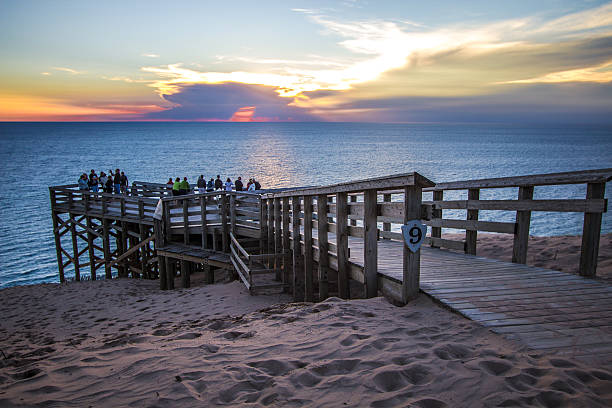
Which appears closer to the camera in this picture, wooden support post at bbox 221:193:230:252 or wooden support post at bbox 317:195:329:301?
wooden support post at bbox 317:195:329:301

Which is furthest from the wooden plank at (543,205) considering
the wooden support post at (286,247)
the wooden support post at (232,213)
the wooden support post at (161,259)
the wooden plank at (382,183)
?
the wooden support post at (161,259)

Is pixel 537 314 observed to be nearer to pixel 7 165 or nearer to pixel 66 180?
pixel 66 180

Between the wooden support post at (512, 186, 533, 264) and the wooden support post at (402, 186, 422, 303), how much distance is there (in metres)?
2.65

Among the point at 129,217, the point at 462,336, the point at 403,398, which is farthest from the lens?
the point at 129,217

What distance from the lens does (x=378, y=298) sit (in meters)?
4.77

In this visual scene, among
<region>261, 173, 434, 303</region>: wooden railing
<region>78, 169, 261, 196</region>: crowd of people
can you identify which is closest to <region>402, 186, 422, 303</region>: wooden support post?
<region>261, 173, 434, 303</region>: wooden railing

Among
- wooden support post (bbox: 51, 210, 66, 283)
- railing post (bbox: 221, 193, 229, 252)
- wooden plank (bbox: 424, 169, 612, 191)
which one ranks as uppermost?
wooden plank (bbox: 424, 169, 612, 191)

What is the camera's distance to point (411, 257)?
4.27 m

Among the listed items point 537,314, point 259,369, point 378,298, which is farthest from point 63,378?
point 537,314

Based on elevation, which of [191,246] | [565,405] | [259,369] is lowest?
[191,246]

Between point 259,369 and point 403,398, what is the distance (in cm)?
123

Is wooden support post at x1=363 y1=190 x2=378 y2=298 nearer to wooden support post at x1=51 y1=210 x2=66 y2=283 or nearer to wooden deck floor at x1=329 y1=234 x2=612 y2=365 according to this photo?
wooden deck floor at x1=329 y1=234 x2=612 y2=365

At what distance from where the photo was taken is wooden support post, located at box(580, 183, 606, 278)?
195 inches

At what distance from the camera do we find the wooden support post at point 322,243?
246 inches
